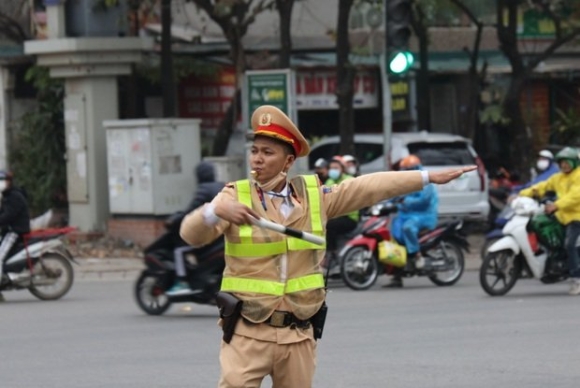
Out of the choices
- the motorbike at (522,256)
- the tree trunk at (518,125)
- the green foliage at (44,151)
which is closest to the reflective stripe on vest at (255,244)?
the motorbike at (522,256)

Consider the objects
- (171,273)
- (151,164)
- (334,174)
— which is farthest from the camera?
(151,164)

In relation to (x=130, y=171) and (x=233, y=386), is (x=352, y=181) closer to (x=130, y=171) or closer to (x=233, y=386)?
(x=233, y=386)

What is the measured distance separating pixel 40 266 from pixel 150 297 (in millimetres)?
2058

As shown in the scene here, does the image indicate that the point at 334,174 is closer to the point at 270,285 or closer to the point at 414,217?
the point at 414,217

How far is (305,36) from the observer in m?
30.6

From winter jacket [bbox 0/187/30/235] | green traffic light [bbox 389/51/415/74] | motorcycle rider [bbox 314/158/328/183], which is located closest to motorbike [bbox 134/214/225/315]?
winter jacket [bbox 0/187/30/235]

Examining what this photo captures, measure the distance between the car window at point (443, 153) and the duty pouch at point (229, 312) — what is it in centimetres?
1773

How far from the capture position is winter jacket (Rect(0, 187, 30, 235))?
15.1 metres

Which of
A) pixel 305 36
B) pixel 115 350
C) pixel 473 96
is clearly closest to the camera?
pixel 115 350

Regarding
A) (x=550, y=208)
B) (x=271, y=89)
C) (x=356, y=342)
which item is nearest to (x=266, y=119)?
(x=356, y=342)

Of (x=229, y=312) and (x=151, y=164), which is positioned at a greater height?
(x=151, y=164)

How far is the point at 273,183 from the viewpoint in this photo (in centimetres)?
563

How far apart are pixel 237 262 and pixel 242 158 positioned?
16566 mm

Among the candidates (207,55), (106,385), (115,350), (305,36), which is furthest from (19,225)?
(305,36)
